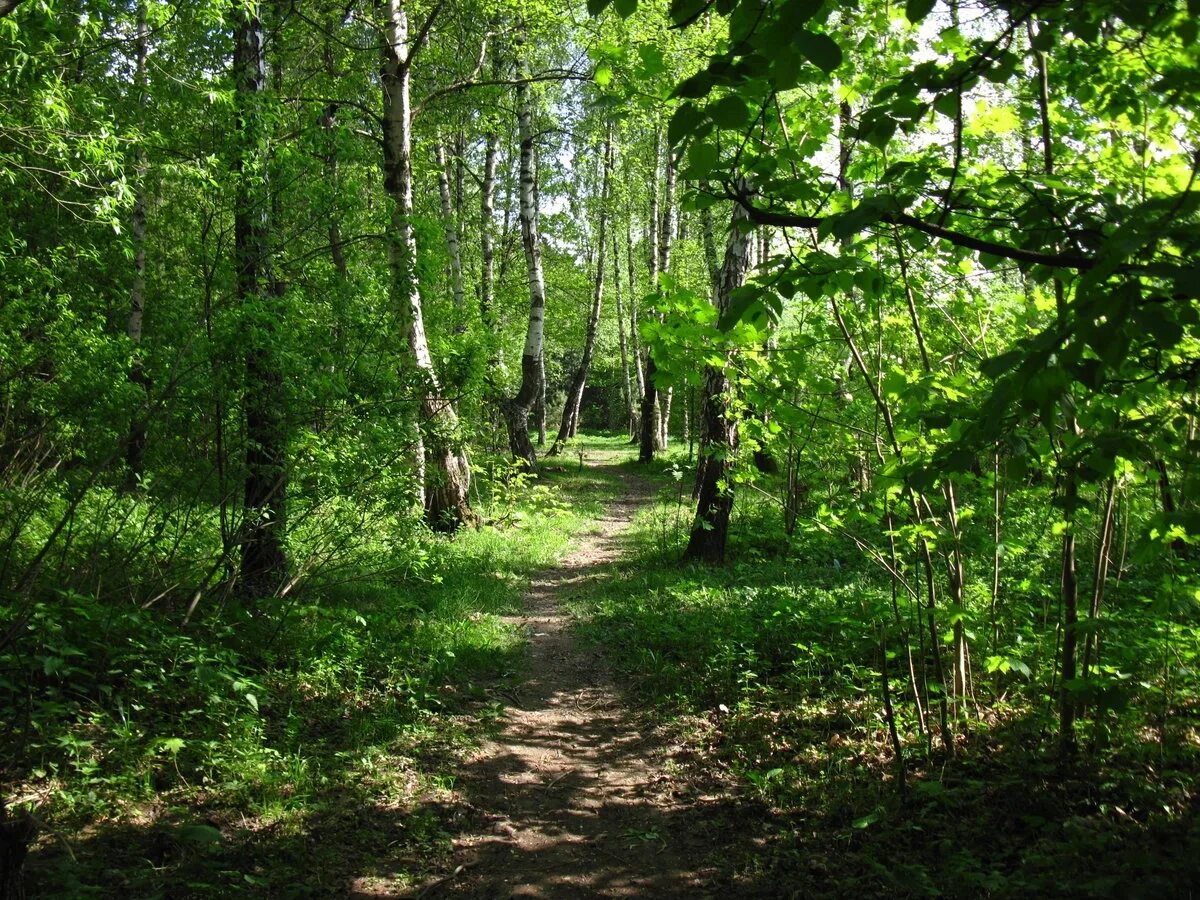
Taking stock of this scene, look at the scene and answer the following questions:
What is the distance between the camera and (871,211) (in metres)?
1.83

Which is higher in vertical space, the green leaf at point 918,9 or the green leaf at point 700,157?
the green leaf at point 918,9

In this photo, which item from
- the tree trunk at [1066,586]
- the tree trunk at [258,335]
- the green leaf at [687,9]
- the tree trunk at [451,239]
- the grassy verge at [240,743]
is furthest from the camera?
the tree trunk at [451,239]

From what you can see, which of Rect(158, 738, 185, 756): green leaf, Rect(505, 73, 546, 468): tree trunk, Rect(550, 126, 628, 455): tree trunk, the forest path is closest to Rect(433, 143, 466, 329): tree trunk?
Rect(505, 73, 546, 468): tree trunk

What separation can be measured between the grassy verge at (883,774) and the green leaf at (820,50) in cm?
297

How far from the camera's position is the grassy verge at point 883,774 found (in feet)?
10.1

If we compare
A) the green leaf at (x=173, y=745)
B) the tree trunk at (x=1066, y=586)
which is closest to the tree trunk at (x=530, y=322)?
the green leaf at (x=173, y=745)

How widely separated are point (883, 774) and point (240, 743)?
366cm

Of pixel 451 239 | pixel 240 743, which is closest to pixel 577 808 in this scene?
pixel 240 743

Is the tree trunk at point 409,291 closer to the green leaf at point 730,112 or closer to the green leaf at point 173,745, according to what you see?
the green leaf at point 173,745

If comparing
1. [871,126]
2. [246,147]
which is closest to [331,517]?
[246,147]

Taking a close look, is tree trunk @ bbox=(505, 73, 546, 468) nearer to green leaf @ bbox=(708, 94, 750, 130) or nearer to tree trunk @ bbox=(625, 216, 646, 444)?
tree trunk @ bbox=(625, 216, 646, 444)

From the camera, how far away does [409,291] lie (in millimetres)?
6023

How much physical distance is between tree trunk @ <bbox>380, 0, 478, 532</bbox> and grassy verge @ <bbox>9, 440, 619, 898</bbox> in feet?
4.05

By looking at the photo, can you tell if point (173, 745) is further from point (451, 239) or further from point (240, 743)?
point (451, 239)
